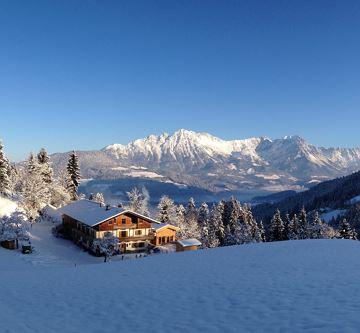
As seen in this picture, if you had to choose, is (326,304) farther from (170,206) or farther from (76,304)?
(170,206)

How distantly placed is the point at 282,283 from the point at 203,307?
202 inches

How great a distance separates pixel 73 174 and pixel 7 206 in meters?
24.9

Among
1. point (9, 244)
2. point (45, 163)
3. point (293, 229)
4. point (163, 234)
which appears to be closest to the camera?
point (9, 244)

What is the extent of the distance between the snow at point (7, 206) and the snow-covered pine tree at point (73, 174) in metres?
21.5

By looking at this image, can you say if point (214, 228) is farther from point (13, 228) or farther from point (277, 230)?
point (13, 228)

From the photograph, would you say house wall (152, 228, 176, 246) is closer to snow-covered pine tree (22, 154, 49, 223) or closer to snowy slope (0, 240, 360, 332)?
snow-covered pine tree (22, 154, 49, 223)

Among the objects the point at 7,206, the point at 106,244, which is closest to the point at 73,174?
the point at 7,206

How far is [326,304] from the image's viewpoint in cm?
1291

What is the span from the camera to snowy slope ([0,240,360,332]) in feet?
39.4

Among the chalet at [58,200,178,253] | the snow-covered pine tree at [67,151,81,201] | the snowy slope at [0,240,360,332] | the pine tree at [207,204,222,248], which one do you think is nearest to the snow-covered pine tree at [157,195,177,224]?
the pine tree at [207,204,222,248]

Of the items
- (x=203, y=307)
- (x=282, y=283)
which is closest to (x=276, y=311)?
(x=203, y=307)

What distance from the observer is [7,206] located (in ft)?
207

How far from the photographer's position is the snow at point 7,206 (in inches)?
2401

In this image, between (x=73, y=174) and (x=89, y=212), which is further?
(x=73, y=174)
